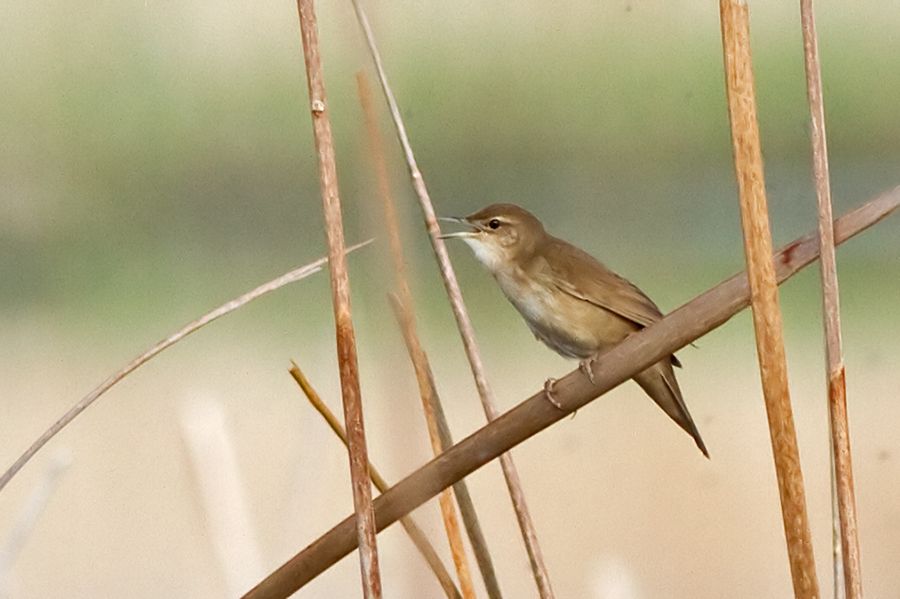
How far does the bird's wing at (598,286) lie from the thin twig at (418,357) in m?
0.31

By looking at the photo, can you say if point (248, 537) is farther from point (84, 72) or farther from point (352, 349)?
point (84, 72)

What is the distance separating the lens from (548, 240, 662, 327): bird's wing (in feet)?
3.05

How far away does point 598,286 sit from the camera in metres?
0.96

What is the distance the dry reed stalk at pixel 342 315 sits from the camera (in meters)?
0.53

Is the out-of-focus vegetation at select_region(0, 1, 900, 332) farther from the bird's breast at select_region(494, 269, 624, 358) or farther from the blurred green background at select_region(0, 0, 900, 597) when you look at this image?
the bird's breast at select_region(494, 269, 624, 358)

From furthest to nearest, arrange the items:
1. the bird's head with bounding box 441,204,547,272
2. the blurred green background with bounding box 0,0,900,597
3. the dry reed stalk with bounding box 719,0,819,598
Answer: the blurred green background with bounding box 0,0,900,597
the bird's head with bounding box 441,204,547,272
the dry reed stalk with bounding box 719,0,819,598

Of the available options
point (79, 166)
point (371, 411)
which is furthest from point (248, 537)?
point (79, 166)

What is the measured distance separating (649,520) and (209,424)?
26.1 inches

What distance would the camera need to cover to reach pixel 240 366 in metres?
1.57

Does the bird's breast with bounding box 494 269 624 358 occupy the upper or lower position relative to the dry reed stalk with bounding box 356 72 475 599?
lower

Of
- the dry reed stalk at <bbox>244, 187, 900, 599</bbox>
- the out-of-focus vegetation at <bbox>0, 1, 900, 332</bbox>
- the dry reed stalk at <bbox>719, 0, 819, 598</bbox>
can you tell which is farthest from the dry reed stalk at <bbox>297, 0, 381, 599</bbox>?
the out-of-focus vegetation at <bbox>0, 1, 900, 332</bbox>

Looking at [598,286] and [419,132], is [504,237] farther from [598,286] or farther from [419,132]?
[419,132]

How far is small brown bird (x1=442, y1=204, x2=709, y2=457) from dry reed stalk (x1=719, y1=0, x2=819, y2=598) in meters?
0.37

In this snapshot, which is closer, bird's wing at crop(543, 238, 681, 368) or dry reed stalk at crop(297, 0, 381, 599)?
dry reed stalk at crop(297, 0, 381, 599)
